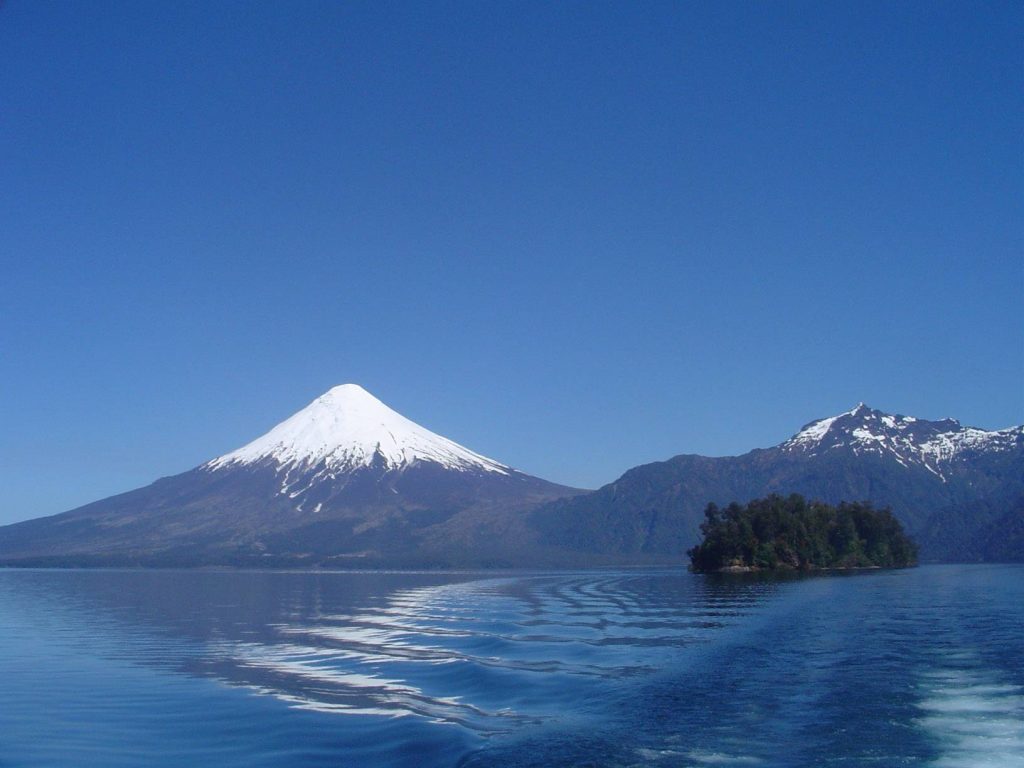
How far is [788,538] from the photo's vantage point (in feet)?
401

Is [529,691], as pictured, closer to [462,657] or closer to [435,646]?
[462,657]

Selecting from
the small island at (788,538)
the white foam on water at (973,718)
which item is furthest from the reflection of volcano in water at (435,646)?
the small island at (788,538)

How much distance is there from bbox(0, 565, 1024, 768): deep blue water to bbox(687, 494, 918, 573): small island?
7284cm

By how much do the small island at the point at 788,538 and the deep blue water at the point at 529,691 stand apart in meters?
72.8

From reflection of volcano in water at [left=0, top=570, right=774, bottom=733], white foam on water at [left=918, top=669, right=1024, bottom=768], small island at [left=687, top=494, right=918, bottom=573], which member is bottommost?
white foam on water at [left=918, top=669, right=1024, bottom=768]

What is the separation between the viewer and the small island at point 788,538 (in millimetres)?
119438

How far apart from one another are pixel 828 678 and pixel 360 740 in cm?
1220

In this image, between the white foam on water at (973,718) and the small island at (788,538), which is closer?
the white foam on water at (973,718)

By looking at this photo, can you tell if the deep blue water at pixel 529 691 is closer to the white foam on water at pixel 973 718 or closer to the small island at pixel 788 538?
the white foam on water at pixel 973 718

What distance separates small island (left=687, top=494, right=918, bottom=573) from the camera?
4702 inches

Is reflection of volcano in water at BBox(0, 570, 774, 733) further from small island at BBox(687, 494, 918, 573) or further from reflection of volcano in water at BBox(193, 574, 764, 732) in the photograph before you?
small island at BBox(687, 494, 918, 573)

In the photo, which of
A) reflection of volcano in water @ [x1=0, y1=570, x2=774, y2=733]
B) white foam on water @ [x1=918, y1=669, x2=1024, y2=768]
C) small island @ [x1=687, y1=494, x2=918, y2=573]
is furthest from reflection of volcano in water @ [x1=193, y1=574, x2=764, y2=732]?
small island @ [x1=687, y1=494, x2=918, y2=573]

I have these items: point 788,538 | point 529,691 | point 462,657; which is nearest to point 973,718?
point 529,691

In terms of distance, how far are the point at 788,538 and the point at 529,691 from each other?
104 meters
